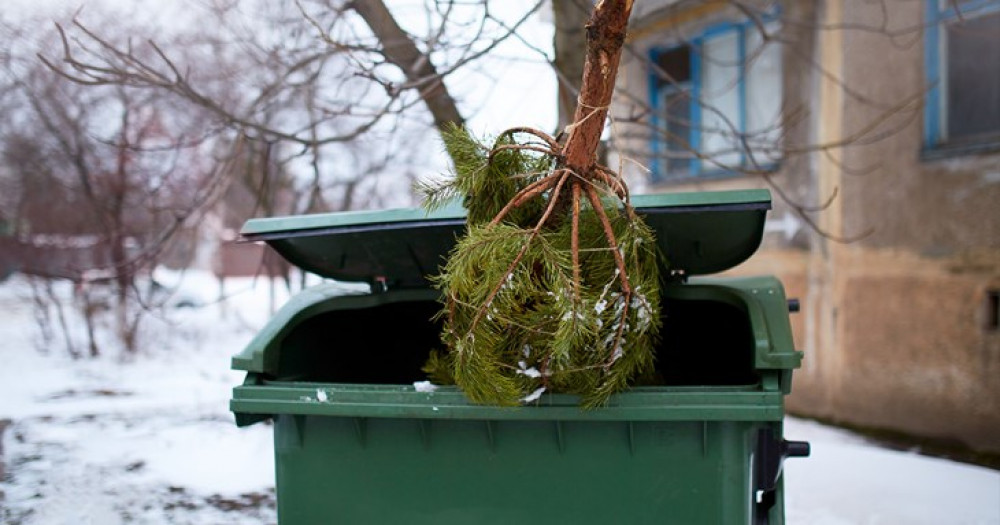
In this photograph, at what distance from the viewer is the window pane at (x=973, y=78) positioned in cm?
542

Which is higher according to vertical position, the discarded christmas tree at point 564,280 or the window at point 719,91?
the window at point 719,91

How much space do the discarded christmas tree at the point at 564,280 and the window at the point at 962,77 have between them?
186 inches

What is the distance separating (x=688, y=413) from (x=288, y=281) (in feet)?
30.6

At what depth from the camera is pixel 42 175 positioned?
395 inches

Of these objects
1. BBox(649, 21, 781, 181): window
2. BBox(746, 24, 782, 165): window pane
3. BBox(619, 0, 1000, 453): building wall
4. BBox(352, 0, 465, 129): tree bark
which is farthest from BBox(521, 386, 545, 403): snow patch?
BBox(746, 24, 782, 165): window pane

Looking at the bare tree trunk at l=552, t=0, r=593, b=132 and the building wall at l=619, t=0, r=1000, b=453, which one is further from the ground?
the bare tree trunk at l=552, t=0, r=593, b=132

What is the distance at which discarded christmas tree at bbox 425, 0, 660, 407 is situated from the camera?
1.81 meters

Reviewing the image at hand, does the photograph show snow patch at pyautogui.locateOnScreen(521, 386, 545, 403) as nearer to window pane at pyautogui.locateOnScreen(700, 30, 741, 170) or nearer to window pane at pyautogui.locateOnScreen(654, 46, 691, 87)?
window pane at pyautogui.locateOnScreen(700, 30, 741, 170)

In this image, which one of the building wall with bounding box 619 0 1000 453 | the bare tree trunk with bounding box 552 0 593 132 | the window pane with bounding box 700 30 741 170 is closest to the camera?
the bare tree trunk with bounding box 552 0 593 132

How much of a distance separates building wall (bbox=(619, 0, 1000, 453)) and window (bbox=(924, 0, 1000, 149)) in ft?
0.31

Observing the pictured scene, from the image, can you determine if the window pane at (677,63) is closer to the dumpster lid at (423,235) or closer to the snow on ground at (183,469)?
the snow on ground at (183,469)

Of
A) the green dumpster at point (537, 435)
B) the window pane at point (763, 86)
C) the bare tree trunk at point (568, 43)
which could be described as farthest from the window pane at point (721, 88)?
the green dumpster at point (537, 435)

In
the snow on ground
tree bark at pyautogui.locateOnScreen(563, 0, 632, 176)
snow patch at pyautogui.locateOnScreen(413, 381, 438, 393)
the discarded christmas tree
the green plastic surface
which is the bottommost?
the snow on ground

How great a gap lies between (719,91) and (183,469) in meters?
5.42
